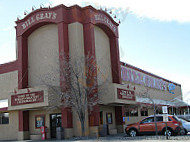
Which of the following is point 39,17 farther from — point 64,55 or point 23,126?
point 23,126

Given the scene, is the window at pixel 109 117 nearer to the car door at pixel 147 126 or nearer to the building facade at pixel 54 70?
the building facade at pixel 54 70

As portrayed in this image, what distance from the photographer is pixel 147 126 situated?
20906mm

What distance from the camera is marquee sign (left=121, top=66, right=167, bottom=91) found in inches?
1325

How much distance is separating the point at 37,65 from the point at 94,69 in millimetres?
6559

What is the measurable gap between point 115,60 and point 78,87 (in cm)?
832

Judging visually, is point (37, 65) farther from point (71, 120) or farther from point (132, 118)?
point (132, 118)

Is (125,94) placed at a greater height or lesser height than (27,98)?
greater

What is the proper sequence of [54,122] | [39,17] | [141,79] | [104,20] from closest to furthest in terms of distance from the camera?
1. [54,122]
2. [39,17]
3. [104,20]
4. [141,79]

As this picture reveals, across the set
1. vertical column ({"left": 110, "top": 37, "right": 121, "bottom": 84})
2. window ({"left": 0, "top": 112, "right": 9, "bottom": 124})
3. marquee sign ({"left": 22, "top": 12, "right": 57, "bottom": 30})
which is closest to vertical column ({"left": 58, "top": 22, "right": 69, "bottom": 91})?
marquee sign ({"left": 22, "top": 12, "right": 57, "bottom": 30})

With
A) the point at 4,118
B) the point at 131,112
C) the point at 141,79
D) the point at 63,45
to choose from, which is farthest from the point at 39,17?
the point at 141,79

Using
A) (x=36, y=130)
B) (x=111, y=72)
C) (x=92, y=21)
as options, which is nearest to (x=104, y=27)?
(x=92, y=21)

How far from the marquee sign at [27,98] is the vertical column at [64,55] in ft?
6.77

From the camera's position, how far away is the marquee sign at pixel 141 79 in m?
33.7

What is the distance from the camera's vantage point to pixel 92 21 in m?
26.6
